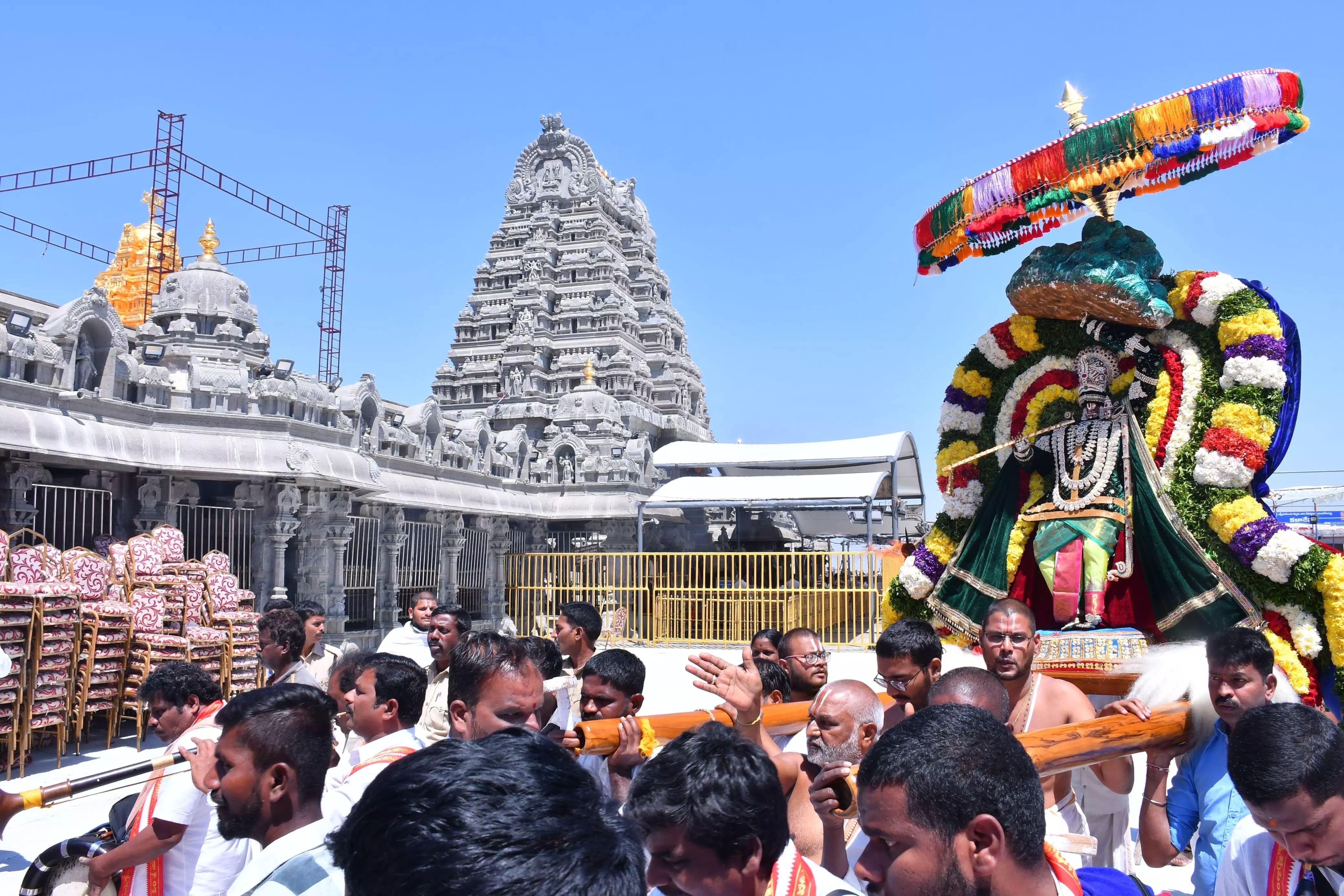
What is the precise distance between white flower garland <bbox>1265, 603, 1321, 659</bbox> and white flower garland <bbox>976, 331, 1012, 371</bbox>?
8.41 feet

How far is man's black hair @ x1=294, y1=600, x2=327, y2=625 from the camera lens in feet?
20.5

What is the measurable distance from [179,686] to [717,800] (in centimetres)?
282

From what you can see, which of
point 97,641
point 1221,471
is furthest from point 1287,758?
point 97,641

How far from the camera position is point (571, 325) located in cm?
2856

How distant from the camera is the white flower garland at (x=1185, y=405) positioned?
21.9ft

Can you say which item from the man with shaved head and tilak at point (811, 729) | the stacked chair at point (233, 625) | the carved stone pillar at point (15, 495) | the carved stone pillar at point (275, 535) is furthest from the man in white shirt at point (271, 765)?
the carved stone pillar at point (275, 535)

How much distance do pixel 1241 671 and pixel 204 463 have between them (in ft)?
35.5

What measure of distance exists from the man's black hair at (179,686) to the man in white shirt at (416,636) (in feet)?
8.86

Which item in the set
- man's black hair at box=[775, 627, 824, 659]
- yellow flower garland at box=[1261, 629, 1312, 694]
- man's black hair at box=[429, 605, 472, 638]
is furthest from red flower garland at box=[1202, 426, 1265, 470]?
man's black hair at box=[429, 605, 472, 638]

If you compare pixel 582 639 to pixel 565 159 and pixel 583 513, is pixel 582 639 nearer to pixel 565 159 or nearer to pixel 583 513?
pixel 583 513

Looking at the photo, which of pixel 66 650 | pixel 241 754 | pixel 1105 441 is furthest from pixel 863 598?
pixel 241 754

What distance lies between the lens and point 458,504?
661 inches

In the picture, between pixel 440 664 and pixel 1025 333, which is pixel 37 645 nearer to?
pixel 440 664

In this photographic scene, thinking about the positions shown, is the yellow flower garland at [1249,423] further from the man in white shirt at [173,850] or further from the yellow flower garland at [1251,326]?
the man in white shirt at [173,850]
